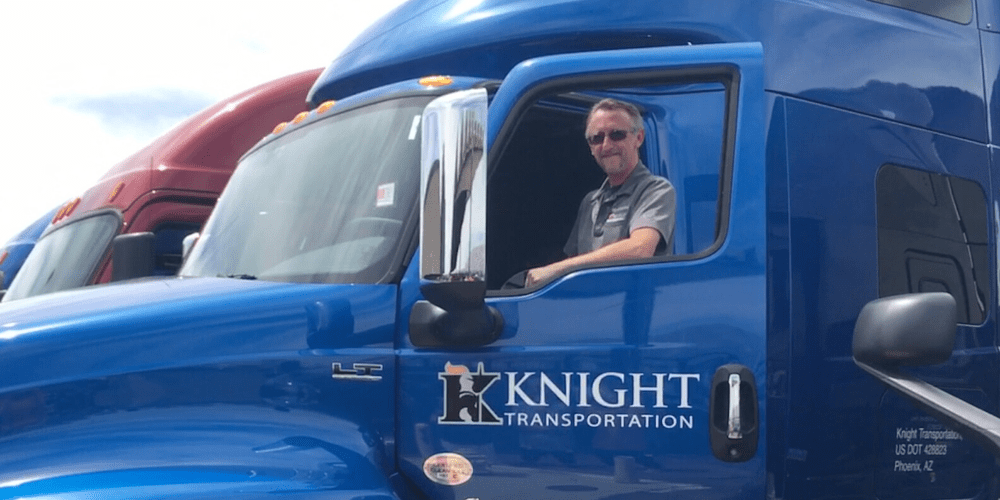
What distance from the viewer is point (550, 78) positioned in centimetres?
337

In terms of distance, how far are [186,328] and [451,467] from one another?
82cm

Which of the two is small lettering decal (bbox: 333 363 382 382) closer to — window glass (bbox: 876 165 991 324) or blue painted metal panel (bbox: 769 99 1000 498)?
blue painted metal panel (bbox: 769 99 1000 498)

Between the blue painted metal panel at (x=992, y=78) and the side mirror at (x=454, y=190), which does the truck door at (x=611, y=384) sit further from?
the blue painted metal panel at (x=992, y=78)

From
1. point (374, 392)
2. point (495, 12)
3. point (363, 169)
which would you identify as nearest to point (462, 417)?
point (374, 392)

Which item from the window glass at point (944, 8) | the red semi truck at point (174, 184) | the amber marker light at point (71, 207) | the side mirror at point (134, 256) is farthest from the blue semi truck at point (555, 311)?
the amber marker light at point (71, 207)

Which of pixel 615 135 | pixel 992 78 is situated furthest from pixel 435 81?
pixel 992 78

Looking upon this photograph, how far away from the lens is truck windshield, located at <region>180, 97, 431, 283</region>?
11.1 ft

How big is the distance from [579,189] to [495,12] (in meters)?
0.67

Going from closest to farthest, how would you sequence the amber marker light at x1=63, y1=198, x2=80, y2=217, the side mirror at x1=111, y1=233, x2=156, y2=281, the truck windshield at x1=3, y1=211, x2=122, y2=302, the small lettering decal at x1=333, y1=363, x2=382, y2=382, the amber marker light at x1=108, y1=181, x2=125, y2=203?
the small lettering decal at x1=333, y1=363, x2=382, y2=382 → the side mirror at x1=111, y1=233, x2=156, y2=281 → the truck windshield at x1=3, y1=211, x2=122, y2=302 → the amber marker light at x1=108, y1=181, x2=125, y2=203 → the amber marker light at x1=63, y1=198, x2=80, y2=217

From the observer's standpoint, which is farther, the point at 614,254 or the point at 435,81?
the point at 435,81

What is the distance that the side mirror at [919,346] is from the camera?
9.87 feet

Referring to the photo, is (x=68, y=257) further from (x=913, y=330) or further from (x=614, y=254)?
(x=913, y=330)

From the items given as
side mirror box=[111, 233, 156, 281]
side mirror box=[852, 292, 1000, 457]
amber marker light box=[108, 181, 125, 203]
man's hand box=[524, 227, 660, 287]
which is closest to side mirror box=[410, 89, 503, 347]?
man's hand box=[524, 227, 660, 287]

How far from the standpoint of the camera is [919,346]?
9.87 ft
